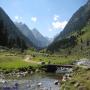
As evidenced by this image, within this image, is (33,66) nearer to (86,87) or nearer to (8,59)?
(8,59)

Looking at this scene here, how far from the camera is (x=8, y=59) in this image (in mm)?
108750

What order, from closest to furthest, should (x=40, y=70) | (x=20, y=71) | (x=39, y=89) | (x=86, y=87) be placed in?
(x=86, y=87), (x=39, y=89), (x=20, y=71), (x=40, y=70)

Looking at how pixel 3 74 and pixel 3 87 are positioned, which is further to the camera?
pixel 3 74

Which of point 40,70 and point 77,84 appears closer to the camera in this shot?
point 77,84

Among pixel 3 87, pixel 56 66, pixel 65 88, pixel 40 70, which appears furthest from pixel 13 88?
pixel 56 66

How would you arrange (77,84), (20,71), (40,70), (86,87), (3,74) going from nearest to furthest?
1. (86,87)
2. (77,84)
3. (3,74)
4. (20,71)
5. (40,70)

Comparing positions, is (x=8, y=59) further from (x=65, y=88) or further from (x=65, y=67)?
(x=65, y=88)

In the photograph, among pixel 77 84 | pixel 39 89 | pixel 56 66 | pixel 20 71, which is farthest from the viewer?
pixel 56 66

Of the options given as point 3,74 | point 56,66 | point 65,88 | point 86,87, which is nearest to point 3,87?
point 65,88

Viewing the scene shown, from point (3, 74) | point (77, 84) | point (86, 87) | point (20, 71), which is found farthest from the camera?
point (20, 71)

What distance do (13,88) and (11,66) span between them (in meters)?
37.5

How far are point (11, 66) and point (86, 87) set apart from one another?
51.2 m

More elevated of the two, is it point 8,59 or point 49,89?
point 8,59

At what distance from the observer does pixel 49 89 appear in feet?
196
